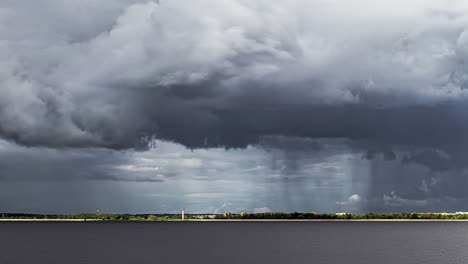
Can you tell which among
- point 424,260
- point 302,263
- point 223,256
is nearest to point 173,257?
point 223,256

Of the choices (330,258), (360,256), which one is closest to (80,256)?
(330,258)

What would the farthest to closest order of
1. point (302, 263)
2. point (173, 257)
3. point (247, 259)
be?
Answer: point (173, 257) < point (247, 259) < point (302, 263)

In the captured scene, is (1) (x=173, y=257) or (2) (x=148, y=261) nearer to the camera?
(2) (x=148, y=261)

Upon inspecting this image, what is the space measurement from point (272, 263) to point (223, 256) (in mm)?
20698

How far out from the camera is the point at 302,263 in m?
104

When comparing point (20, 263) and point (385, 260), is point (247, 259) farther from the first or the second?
point (20, 263)

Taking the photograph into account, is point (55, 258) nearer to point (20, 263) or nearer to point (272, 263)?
point (20, 263)

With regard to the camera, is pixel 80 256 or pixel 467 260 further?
pixel 80 256

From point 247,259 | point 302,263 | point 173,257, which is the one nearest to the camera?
point 302,263

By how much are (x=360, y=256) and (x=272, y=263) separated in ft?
85.4

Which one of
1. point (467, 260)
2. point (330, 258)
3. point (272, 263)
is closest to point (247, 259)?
point (272, 263)

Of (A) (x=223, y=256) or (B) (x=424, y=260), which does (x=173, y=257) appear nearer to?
(A) (x=223, y=256)

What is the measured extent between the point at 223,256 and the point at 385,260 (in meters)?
38.4

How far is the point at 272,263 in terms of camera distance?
344ft
